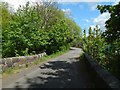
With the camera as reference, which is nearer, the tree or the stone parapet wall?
the tree

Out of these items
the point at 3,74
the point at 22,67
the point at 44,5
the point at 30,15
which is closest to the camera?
the point at 3,74

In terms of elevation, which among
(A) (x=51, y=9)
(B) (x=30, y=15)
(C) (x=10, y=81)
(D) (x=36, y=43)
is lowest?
(C) (x=10, y=81)

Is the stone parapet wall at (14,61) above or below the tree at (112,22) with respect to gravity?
below

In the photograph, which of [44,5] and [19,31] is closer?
[19,31]

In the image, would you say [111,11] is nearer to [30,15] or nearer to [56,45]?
[30,15]

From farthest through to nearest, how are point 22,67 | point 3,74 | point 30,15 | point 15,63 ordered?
point 30,15 < point 22,67 < point 15,63 < point 3,74

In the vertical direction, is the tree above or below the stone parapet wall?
above

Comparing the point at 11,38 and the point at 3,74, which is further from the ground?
the point at 11,38

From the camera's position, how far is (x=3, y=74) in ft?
43.3

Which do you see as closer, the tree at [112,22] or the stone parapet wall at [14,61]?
the tree at [112,22]

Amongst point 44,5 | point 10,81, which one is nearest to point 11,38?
point 10,81

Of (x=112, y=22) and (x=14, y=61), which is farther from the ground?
(x=112, y=22)

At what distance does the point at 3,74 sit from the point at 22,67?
12.4 ft

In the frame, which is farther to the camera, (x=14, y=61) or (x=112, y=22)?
(x=14, y=61)
